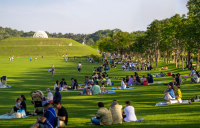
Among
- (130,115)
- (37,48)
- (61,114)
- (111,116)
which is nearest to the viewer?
(61,114)

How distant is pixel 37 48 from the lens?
121m

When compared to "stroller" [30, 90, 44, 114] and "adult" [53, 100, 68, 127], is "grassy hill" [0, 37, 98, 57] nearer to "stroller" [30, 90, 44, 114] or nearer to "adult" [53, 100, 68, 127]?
"stroller" [30, 90, 44, 114]

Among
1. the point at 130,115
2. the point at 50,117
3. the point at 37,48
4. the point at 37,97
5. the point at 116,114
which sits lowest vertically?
the point at 130,115

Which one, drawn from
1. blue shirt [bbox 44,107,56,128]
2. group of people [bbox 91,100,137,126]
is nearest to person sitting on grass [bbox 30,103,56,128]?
blue shirt [bbox 44,107,56,128]

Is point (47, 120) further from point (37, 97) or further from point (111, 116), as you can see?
point (37, 97)

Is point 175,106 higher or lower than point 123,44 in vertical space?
lower

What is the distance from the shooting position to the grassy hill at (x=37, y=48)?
11425 centimetres

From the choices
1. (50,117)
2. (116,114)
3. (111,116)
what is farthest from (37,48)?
(50,117)

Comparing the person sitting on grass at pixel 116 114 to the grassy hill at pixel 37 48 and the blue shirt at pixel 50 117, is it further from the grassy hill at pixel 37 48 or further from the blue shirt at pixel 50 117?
the grassy hill at pixel 37 48

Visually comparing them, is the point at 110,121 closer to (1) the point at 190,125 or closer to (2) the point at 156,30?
(1) the point at 190,125

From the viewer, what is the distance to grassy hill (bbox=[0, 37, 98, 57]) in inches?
4498

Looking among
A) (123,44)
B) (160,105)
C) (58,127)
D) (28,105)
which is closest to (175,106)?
(160,105)

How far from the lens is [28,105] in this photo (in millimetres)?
15672

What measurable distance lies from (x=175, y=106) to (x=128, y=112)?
402 centimetres
